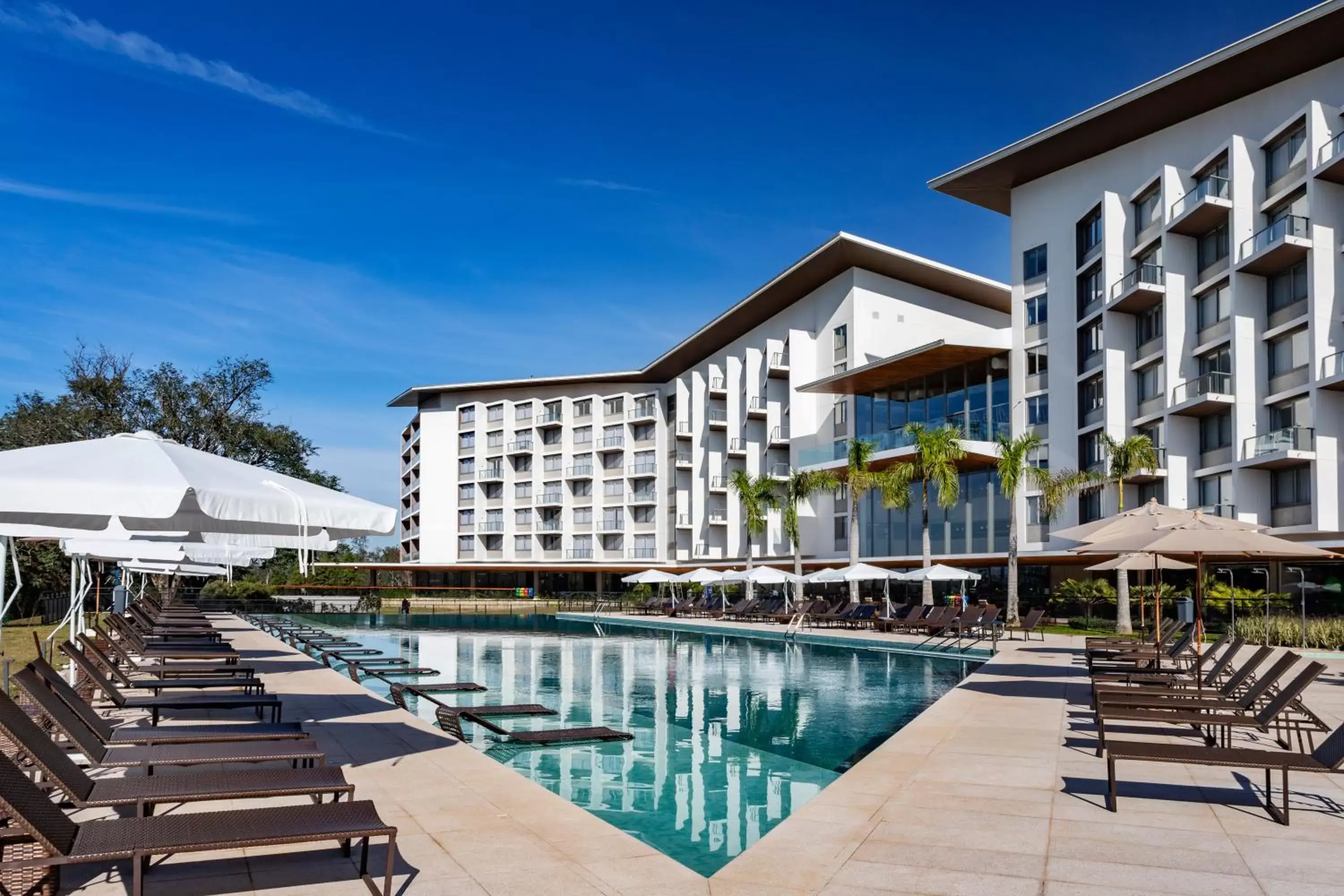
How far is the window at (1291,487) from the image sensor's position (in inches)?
1195

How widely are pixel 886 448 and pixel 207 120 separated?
29.0 meters

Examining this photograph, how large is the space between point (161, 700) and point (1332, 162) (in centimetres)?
3110

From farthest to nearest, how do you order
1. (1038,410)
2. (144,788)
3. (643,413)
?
(643,413), (1038,410), (144,788)

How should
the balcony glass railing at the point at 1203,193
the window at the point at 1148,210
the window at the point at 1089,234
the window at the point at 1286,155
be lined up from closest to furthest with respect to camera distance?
the window at the point at 1286,155 < the balcony glass railing at the point at 1203,193 < the window at the point at 1148,210 < the window at the point at 1089,234

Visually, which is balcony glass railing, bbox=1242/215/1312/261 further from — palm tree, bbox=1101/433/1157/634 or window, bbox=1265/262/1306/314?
palm tree, bbox=1101/433/1157/634

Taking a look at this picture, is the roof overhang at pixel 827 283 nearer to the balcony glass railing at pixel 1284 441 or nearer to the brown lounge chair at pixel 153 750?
the balcony glass railing at pixel 1284 441

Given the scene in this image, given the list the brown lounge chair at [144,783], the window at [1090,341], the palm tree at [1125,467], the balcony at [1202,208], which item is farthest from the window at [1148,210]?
the brown lounge chair at [144,783]

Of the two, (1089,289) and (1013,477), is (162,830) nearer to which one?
(1013,477)

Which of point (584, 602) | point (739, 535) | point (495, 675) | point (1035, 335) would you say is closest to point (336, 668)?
point (495, 675)

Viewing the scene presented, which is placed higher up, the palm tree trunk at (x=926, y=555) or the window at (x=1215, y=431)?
the window at (x=1215, y=431)

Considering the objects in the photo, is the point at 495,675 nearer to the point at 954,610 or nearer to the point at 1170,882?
the point at 954,610

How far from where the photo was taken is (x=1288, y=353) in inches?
1232

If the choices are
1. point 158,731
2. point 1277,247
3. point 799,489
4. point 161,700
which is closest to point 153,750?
point 158,731

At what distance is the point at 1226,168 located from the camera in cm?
3334
